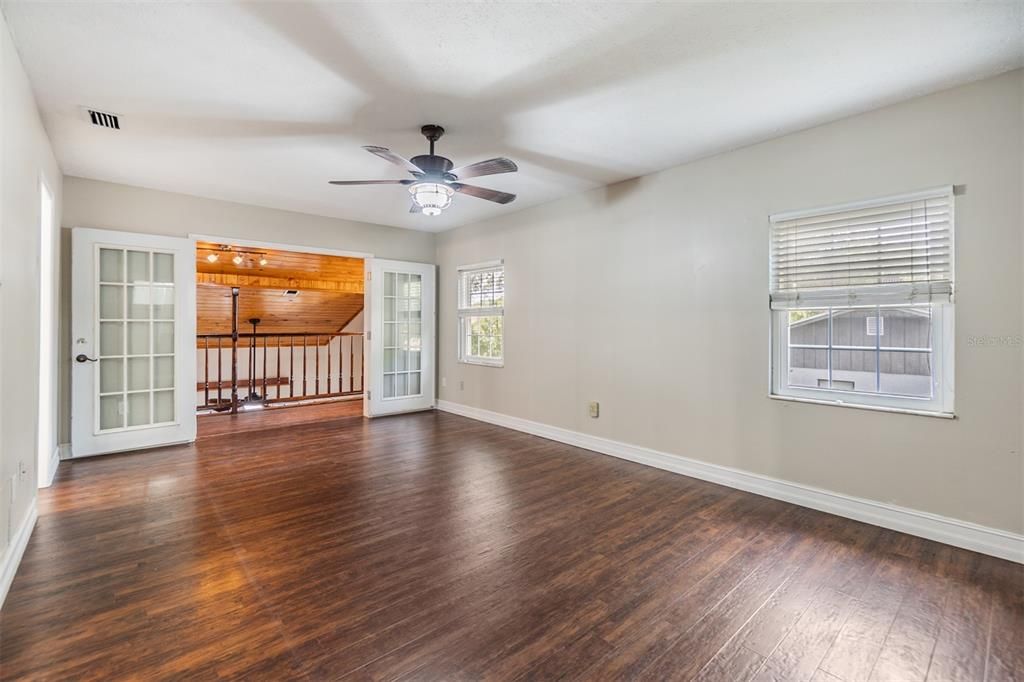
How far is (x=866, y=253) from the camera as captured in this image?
116 inches

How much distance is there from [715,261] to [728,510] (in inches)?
72.9

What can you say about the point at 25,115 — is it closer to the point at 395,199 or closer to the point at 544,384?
the point at 395,199

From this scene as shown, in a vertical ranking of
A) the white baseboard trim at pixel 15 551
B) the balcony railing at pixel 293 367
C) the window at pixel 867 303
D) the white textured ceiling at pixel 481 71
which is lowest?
the white baseboard trim at pixel 15 551

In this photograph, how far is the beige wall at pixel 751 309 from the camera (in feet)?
8.18

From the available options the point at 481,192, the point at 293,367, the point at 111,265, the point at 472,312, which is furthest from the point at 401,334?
the point at 481,192

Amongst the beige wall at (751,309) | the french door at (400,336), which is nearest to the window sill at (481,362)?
the beige wall at (751,309)

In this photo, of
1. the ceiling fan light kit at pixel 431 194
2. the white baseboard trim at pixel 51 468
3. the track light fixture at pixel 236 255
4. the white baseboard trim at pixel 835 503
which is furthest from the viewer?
the track light fixture at pixel 236 255

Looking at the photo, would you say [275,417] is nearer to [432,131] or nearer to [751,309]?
[432,131]

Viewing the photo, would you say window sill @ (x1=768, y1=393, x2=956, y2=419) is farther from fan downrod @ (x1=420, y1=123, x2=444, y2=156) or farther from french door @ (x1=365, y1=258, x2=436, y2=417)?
french door @ (x1=365, y1=258, x2=436, y2=417)

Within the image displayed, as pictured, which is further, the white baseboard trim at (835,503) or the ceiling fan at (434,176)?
the ceiling fan at (434,176)

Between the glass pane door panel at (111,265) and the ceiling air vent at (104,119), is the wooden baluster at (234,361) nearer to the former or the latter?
the glass pane door panel at (111,265)

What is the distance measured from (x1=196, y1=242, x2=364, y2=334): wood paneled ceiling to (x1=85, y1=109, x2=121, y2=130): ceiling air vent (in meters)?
2.98

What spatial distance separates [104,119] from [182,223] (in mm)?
1825

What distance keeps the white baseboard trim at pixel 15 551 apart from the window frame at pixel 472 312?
4.06m
